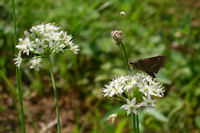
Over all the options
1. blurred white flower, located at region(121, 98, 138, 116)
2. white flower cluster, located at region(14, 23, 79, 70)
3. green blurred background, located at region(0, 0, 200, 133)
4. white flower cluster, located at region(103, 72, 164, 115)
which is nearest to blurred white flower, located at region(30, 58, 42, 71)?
white flower cluster, located at region(14, 23, 79, 70)

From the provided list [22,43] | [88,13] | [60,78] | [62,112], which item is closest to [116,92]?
[22,43]

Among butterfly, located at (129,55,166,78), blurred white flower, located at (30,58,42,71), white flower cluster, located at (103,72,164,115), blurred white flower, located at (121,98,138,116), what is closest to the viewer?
blurred white flower, located at (121,98,138,116)

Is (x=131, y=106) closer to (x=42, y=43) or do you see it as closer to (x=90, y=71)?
(x=42, y=43)

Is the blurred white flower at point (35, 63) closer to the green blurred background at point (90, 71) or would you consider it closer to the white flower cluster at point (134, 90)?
the white flower cluster at point (134, 90)

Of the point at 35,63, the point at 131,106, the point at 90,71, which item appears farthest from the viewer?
the point at 90,71

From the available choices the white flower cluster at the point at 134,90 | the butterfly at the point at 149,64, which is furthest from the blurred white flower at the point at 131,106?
the butterfly at the point at 149,64

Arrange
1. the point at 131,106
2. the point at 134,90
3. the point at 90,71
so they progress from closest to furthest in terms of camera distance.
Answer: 1. the point at 131,106
2. the point at 134,90
3. the point at 90,71

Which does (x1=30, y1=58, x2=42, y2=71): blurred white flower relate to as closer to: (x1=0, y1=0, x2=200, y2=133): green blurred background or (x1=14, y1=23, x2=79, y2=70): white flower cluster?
(x1=14, y1=23, x2=79, y2=70): white flower cluster

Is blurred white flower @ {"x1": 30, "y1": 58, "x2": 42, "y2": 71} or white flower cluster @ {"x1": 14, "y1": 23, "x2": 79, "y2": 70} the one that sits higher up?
white flower cluster @ {"x1": 14, "y1": 23, "x2": 79, "y2": 70}

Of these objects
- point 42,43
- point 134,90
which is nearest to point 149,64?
point 134,90

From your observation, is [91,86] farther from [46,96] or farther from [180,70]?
[180,70]
